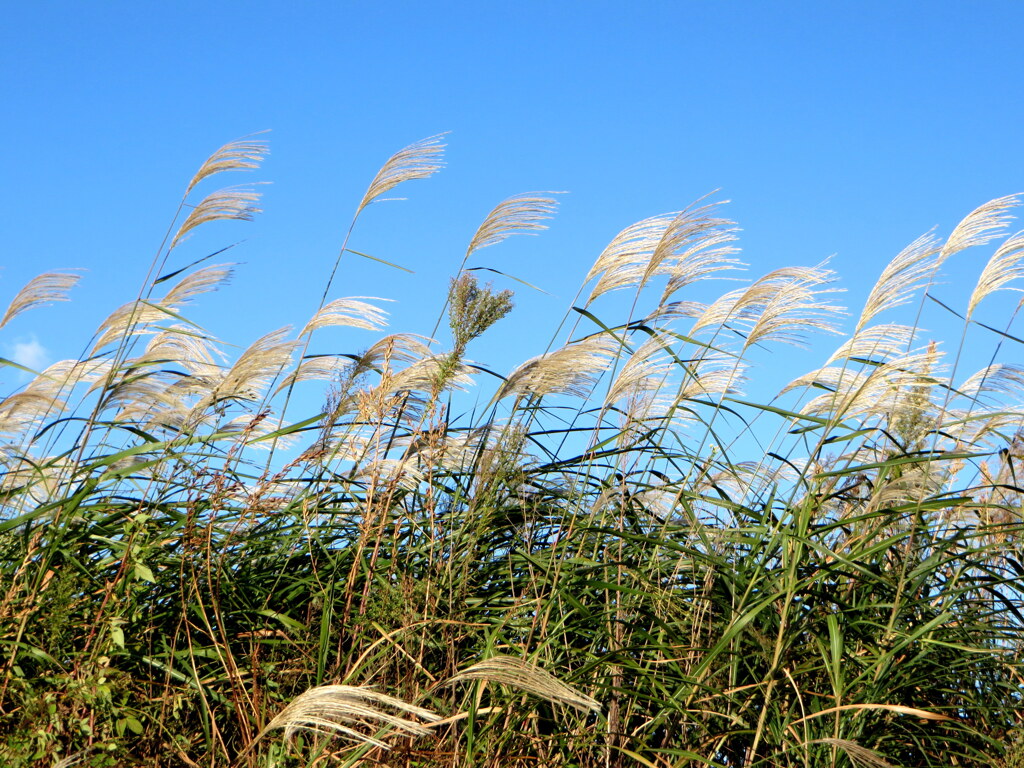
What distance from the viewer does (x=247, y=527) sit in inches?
143

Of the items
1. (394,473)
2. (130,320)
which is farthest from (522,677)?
(130,320)

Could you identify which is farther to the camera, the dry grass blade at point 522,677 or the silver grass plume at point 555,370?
the silver grass plume at point 555,370

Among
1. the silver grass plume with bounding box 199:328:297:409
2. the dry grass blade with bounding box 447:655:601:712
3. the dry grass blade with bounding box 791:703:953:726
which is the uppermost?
the silver grass plume with bounding box 199:328:297:409

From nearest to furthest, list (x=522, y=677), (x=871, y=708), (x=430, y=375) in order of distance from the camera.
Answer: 1. (x=522, y=677)
2. (x=871, y=708)
3. (x=430, y=375)

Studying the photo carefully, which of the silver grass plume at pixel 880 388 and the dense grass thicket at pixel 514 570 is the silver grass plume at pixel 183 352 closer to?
the dense grass thicket at pixel 514 570

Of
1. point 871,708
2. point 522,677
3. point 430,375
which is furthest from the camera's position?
point 430,375

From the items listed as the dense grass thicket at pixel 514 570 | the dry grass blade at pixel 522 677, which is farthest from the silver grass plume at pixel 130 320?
the dry grass blade at pixel 522 677

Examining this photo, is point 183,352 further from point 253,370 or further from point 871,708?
point 871,708

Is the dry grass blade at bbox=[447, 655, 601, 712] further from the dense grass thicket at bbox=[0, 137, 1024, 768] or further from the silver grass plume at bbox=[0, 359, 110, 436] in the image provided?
the silver grass plume at bbox=[0, 359, 110, 436]

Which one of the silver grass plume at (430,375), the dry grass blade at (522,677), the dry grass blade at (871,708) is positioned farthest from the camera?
the silver grass plume at (430,375)

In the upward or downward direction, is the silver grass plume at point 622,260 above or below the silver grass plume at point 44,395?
A: above

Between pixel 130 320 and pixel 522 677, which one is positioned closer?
pixel 522 677

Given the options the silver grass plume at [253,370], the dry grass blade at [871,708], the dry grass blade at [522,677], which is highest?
the silver grass plume at [253,370]

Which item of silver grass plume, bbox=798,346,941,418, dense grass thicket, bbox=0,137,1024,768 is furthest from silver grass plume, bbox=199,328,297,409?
silver grass plume, bbox=798,346,941,418
